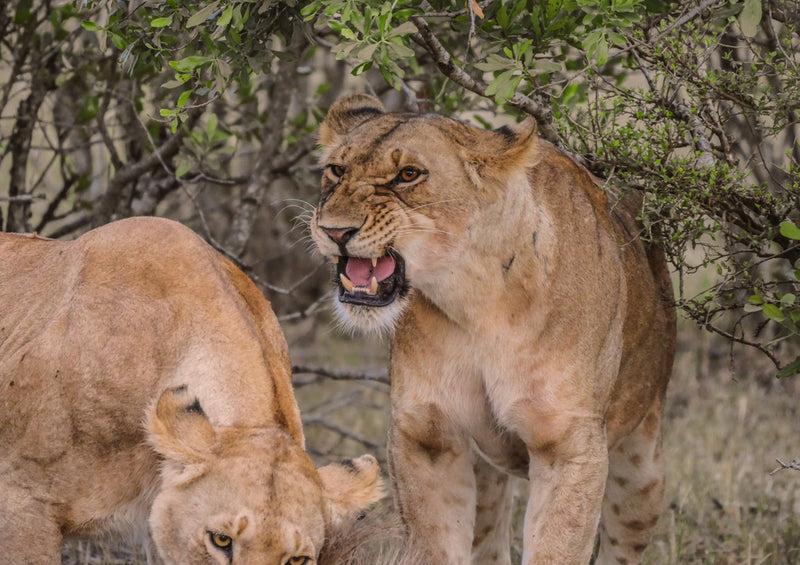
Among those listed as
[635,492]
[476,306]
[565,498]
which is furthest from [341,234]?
[635,492]

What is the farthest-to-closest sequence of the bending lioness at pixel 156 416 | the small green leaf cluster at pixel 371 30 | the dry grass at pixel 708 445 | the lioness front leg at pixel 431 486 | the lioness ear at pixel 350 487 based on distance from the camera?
the dry grass at pixel 708 445 < the lioness front leg at pixel 431 486 < the small green leaf cluster at pixel 371 30 < the lioness ear at pixel 350 487 < the bending lioness at pixel 156 416

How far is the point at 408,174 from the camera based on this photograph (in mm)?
3293

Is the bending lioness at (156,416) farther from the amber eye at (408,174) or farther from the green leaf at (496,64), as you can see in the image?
the green leaf at (496,64)

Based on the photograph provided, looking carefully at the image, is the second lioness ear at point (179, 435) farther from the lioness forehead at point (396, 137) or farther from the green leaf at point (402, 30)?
the green leaf at point (402, 30)

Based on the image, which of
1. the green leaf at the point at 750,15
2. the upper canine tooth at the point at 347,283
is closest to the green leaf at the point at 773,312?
the green leaf at the point at 750,15

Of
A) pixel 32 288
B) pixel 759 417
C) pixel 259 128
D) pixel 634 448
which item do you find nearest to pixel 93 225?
pixel 259 128

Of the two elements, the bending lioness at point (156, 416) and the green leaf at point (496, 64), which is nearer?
the bending lioness at point (156, 416)

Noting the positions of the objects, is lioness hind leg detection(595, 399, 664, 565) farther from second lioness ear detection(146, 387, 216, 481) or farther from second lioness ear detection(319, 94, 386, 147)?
second lioness ear detection(146, 387, 216, 481)

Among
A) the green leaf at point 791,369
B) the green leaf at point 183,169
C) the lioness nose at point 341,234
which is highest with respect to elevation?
the green leaf at point 183,169

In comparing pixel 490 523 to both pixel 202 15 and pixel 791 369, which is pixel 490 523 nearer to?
pixel 791 369

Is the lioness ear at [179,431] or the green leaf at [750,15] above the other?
the green leaf at [750,15]

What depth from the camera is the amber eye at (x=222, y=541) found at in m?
2.65

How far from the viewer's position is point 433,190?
10.8ft

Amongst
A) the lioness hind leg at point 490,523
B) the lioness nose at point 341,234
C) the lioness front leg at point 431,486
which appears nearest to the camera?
the lioness nose at point 341,234
